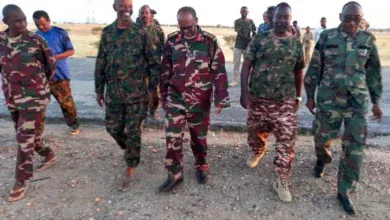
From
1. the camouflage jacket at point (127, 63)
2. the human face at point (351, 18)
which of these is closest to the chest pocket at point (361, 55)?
the human face at point (351, 18)

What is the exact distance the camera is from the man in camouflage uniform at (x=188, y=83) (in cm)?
348

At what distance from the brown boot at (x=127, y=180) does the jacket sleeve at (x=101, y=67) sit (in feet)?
2.99


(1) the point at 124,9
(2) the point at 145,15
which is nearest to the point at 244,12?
(2) the point at 145,15

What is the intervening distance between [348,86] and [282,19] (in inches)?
35.6

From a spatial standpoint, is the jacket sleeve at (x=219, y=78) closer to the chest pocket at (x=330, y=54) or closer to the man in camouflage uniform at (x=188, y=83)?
the man in camouflage uniform at (x=188, y=83)

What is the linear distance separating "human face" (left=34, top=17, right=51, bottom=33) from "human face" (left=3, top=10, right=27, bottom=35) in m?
1.34

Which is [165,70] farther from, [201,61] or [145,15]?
[145,15]

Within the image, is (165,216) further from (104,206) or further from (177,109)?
(177,109)

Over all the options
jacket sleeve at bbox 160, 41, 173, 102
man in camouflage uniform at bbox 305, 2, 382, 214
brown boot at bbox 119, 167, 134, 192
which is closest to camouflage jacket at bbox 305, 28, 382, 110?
man in camouflage uniform at bbox 305, 2, 382, 214

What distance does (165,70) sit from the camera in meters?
3.64

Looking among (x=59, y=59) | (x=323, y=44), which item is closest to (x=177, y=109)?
(x=323, y=44)

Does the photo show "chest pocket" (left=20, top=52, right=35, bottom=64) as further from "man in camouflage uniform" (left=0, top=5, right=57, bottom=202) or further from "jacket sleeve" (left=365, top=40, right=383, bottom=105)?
"jacket sleeve" (left=365, top=40, right=383, bottom=105)

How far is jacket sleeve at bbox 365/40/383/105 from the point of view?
3.32 meters

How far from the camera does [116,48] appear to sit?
3482mm
